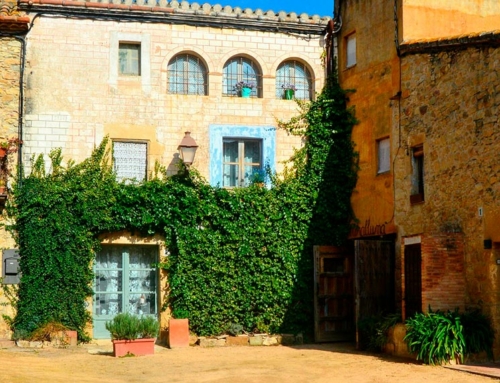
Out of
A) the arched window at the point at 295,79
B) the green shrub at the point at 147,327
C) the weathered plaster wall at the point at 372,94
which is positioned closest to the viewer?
the green shrub at the point at 147,327

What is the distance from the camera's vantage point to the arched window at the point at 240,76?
21984 millimetres

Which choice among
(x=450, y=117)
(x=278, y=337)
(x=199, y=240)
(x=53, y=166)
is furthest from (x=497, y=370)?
(x=53, y=166)

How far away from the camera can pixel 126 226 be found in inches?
814

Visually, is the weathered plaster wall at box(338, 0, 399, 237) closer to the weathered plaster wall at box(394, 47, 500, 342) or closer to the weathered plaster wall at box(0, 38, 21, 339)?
the weathered plaster wall at box(394, 47, 500, 342)

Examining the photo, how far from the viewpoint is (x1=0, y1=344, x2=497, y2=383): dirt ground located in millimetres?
15016

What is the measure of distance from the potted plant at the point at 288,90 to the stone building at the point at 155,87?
0.06 meters

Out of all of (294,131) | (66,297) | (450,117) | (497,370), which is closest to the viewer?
(497,370)

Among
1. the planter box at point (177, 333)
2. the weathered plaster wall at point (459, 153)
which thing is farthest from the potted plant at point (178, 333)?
the weathered plaster wall at point (459, 153)

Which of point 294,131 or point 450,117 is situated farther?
point 294,131

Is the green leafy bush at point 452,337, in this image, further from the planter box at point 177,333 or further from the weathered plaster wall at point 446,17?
the weathered plaster wall at point 446,17

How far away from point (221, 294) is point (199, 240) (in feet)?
4.38

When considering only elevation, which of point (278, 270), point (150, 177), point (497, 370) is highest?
point (150, 177)

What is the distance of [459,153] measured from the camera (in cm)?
1750

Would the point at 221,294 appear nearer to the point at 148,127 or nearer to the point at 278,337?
the point at 278,337
